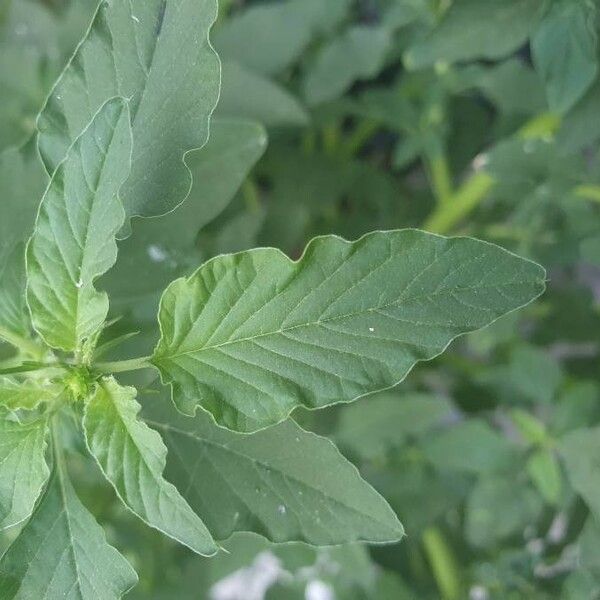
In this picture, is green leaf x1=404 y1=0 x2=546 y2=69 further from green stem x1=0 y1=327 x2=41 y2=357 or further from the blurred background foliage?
green stem x1=0 y1=327 x2=41 y2=357

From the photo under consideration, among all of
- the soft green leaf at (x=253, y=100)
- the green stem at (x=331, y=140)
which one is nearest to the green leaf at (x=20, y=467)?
the soft green leaf at (x=253, y=100)

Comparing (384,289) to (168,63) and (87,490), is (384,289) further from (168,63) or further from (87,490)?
(87,490)

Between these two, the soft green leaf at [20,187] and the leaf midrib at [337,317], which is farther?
the soft green leaf at [20,187]

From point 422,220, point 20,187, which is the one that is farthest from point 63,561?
point 422,220

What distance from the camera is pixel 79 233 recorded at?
20.4 inches

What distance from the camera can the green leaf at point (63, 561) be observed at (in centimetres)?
55

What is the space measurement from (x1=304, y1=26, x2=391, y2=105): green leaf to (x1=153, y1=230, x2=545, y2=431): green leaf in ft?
2.11

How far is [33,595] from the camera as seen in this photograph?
562 mm

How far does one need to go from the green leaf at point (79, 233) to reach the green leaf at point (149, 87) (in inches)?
3.3

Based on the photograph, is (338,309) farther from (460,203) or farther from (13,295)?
(460,203)

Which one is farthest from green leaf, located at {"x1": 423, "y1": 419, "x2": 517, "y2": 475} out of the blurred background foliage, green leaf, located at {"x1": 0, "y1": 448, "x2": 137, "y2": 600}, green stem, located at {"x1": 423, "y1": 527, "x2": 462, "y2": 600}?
green leaf, located at {"x1": 0, "y1": 448, "x2": 137, "y2": 600}

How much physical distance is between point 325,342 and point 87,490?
2.45ft

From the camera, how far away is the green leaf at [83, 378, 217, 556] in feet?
1.65

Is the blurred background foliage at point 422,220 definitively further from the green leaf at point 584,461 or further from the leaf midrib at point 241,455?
the leaf midrib at point 241,455
